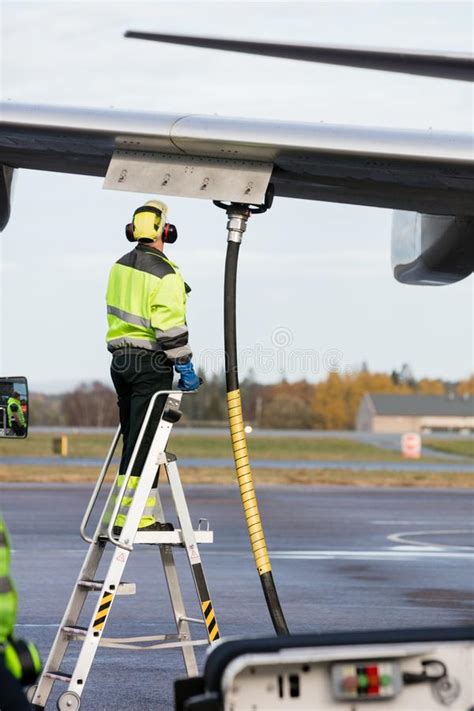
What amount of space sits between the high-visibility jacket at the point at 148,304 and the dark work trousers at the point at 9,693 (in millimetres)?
2281

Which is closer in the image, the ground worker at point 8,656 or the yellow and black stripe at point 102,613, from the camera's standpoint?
the ground worker at point 8,656

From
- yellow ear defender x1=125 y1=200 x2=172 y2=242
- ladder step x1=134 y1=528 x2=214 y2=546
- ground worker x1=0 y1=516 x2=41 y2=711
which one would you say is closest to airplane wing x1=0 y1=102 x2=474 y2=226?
yellow ear defender x1=125 y1=200 x2=172 y2=242

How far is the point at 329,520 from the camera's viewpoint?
64.9ft

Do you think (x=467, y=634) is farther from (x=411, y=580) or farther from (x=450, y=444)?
(x=450, y=444)

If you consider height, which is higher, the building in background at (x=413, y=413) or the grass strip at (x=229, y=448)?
the building in background at (x=413, y=413)

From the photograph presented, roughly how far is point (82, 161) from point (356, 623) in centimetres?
423

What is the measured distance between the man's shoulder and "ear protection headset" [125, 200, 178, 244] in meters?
0.10

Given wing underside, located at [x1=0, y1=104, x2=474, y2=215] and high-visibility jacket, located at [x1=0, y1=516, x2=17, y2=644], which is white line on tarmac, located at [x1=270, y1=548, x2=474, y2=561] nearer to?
wing underside, located at [x1=0, y1=104, x2=474, y2=215]

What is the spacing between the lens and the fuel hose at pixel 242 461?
6.18 m

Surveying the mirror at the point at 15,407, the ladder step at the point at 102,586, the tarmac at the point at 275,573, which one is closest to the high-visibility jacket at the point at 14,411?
the mirror at the point at 15,407

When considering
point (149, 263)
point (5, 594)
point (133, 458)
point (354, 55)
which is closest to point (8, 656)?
point (5, 594)

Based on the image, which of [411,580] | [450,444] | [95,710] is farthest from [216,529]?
[450,444]

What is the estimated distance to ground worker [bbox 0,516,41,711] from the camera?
471cm

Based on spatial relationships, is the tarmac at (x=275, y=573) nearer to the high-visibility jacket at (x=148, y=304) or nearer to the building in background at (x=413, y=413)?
the high-visibility jacket at (x=148, y=304)
